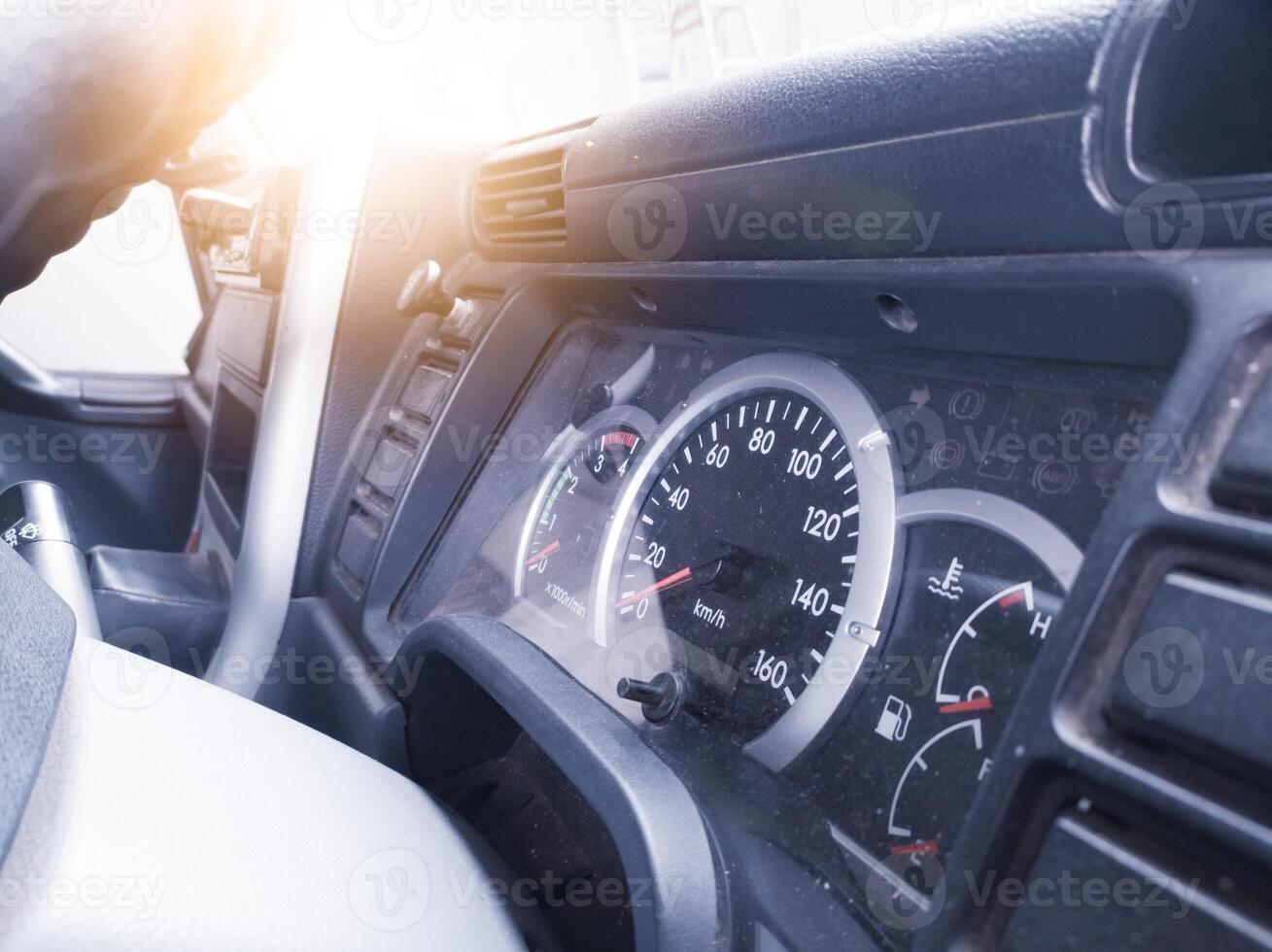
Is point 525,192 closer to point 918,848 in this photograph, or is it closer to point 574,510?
point 574,510

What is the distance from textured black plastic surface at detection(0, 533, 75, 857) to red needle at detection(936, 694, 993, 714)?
22.5 inches

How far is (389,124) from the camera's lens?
1418 millimetres

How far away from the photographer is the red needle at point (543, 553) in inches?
45.7

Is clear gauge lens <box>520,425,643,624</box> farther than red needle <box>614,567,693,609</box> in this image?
Yes

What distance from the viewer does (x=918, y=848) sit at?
0.68m

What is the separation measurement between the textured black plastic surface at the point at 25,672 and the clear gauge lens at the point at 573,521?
514 millimetres

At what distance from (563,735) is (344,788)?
18cm

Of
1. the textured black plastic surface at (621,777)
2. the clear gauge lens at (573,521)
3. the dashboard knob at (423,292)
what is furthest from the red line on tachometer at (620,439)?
the dashboard knob at (423,292)

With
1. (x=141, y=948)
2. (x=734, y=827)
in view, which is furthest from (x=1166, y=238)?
(x=141, y=948)

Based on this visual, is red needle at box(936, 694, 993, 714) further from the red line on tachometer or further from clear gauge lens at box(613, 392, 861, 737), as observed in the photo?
the red line on tachometer

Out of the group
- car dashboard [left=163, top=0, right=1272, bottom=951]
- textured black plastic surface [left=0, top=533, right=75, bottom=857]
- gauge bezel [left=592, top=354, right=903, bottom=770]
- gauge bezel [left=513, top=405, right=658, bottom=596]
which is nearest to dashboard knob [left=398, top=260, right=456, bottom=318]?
car dashboard [left=163, top=0, right=1272, bottom=951]

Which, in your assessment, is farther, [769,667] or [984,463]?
[769,667]

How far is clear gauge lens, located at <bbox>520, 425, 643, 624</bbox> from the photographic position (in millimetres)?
1097

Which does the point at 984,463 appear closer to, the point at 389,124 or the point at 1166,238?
the point at 1166,238
